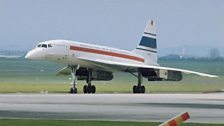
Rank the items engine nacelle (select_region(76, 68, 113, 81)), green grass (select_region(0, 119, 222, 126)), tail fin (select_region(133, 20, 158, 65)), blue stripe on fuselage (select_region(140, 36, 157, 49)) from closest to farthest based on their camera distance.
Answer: green grass (select_region(0, 119, 222, 126))
engine nacelle (select_region(76, 68, 113, 81))
tail fin (select_region(133, 20, 158, 65))
blue stripe on fuselage (select_region(140, 36, 157, 49))

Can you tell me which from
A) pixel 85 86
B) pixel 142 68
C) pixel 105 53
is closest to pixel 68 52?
pixel 85 86

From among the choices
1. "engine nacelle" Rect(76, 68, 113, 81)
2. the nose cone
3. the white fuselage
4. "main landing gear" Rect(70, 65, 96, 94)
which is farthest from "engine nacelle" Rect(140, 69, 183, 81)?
the nose cone

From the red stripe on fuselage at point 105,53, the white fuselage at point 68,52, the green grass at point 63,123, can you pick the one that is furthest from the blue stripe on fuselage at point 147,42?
the green grass at point 63,123

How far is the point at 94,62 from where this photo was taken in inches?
2482

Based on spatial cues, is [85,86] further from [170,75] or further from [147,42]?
[147,42]

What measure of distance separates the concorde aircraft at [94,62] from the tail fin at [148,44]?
1170 mm

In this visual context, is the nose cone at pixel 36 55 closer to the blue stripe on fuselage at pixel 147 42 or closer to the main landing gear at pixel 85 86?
the main landing gear at pixel 85 86

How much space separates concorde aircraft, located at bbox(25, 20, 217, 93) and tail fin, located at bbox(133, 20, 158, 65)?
1.17 meters

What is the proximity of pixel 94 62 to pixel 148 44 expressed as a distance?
8.35 m

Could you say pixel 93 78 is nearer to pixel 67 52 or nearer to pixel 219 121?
pixel 67 52

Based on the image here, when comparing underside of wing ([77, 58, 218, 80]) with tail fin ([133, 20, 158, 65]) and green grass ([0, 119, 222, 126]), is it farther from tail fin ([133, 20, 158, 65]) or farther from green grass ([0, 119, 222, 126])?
green grass ([0, 119, 222, 126])

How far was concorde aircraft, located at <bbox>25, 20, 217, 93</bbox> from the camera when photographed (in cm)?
6175

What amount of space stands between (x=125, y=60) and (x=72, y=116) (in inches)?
1471

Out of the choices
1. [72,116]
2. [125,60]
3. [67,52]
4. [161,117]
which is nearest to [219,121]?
[161,117]
